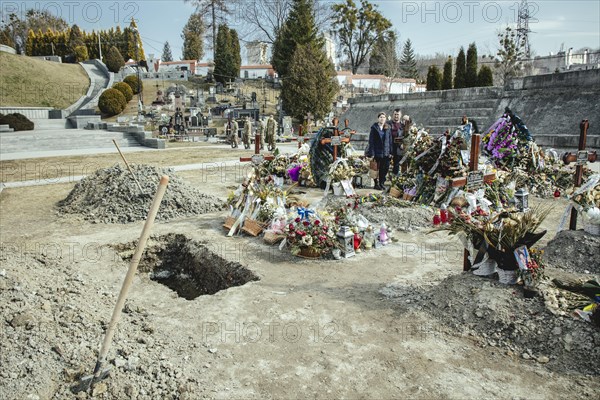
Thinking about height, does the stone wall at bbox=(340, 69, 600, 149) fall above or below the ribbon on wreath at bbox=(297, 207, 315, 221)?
above

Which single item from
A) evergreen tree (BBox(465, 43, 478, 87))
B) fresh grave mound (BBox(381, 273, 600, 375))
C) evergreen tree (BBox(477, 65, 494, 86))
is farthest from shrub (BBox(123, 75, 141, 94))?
fresh grave mound (BBox(381, 273, 600, 375))

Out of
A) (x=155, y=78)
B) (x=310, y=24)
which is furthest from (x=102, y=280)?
(x=155, y=78)

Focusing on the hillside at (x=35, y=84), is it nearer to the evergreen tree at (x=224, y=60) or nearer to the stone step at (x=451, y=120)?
the evergreen tree at (x=224, y=60)

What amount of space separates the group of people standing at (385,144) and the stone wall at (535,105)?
9.23 m

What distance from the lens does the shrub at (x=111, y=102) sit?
39.4m

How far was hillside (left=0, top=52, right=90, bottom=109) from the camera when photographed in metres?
38.9

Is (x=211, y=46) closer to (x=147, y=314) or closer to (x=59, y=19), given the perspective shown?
(x=59, y=19)

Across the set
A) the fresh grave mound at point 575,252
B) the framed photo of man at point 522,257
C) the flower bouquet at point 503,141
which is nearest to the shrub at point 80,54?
the flower bouquet at point 503,141

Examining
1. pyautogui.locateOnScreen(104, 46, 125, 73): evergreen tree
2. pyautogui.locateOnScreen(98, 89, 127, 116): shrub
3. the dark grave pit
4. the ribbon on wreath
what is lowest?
the dark grave pit

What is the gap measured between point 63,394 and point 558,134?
19291 mm

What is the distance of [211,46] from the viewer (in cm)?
6266

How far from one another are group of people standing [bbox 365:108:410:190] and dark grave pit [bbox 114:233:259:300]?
513 cm

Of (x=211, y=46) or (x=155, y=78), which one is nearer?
(x=155, y=78)

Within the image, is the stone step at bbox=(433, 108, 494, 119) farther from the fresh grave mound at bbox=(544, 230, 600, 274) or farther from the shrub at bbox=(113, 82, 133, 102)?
the shrub at bbox=(113, 82, 133, 102)
